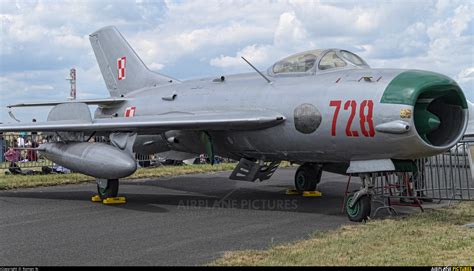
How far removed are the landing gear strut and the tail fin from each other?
22.6 ft

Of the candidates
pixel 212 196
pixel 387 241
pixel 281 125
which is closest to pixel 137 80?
pixel 212 196

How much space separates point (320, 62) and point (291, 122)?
1.20 m

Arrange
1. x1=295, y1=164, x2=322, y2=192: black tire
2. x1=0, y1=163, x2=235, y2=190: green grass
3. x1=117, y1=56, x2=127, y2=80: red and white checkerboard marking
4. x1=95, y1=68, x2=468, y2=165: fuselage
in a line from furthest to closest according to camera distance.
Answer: x1=117, y1=56, x2=127, y2=80: red and white checkerboard marking, x1=0, y1=163, x2=235, y2=190: green grass, x1=295, y1=164, x2=322, y2=192: black tire, x1=95, y1=68, x2=468, y2=165: fuselage

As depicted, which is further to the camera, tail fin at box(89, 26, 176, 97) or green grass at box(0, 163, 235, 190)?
tail fin at box(89, 26, 176, 97)

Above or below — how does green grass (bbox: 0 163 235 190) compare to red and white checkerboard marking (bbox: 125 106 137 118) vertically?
below

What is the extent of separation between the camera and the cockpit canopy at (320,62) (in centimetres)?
903

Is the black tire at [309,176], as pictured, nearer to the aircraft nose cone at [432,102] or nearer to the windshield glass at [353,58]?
→ the windshield glass at [353,58]

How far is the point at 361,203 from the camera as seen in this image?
8133 millimetres

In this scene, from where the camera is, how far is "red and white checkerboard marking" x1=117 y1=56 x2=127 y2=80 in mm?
14328

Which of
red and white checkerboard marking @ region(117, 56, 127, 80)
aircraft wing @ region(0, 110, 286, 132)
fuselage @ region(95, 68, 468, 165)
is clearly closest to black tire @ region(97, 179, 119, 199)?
aircraft wing @ region(0, 110, 286, 132)

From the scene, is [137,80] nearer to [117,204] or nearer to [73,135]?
[73,135]

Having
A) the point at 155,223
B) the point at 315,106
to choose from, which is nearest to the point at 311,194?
the point at 315,106

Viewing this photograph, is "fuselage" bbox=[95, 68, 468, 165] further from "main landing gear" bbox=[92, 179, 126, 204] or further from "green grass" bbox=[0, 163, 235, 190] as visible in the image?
"green grass" bbox=[0, 163, 235, 190]

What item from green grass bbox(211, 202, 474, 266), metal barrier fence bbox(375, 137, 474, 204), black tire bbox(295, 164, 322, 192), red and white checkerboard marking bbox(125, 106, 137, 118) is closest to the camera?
green grass bbox(211, 202, 474, 266)
